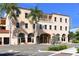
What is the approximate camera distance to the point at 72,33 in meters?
23.8

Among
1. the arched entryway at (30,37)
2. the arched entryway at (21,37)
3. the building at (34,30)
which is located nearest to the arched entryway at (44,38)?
the building at (34,30)

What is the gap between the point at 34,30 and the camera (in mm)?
24094

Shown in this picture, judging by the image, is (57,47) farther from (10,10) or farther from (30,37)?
(10,10)

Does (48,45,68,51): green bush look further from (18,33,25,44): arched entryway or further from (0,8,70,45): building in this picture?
(18,33,25,44): arched entryway

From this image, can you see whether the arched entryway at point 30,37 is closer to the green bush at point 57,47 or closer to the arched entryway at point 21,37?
the arched entryway at point 21,37

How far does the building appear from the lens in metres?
23.9

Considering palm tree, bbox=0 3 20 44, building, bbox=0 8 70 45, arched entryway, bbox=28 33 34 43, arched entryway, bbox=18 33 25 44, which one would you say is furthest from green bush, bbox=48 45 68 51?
palm tree, bbox=0 3 20 44

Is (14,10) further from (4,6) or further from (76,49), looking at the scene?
(76,49)

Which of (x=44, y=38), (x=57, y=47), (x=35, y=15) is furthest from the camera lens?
(x=44, y=38)

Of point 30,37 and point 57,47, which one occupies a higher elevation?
point 30,37

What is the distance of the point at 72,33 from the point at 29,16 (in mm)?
2001

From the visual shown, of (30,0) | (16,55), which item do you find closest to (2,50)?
(16,55)

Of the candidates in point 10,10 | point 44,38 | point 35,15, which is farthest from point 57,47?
point 10,10

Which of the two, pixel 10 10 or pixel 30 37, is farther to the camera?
pixel 30 37
